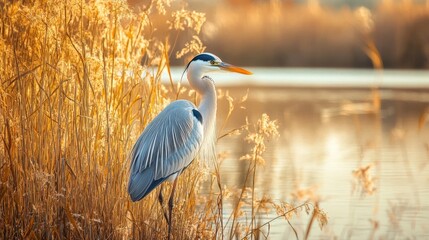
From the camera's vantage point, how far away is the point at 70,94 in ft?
14.7

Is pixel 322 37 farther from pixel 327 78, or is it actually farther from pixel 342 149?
pixel 342 149

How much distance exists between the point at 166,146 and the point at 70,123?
512 millimetres

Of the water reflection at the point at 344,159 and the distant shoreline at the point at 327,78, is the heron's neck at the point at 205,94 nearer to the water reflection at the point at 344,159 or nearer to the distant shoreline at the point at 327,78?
the water reflection at the point at 344,159

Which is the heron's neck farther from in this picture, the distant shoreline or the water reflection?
the distant shoreline

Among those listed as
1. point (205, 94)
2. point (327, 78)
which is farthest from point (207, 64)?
point (327, 78)

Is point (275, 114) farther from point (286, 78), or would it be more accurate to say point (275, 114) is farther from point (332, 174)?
point (286, 78)

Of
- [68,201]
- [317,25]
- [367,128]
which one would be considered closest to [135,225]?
[68,201]

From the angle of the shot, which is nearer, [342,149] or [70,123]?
[70,123]

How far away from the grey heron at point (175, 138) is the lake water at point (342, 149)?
1.76ft

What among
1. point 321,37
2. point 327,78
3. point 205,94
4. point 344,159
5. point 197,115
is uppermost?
point 321,37

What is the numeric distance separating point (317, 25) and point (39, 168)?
13434 mm

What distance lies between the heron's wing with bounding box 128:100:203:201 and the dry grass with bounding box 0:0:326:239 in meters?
0.09

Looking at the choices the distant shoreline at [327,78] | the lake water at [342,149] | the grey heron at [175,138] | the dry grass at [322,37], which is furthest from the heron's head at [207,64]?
the dry grass at [322,37]

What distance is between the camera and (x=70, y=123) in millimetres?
4434
